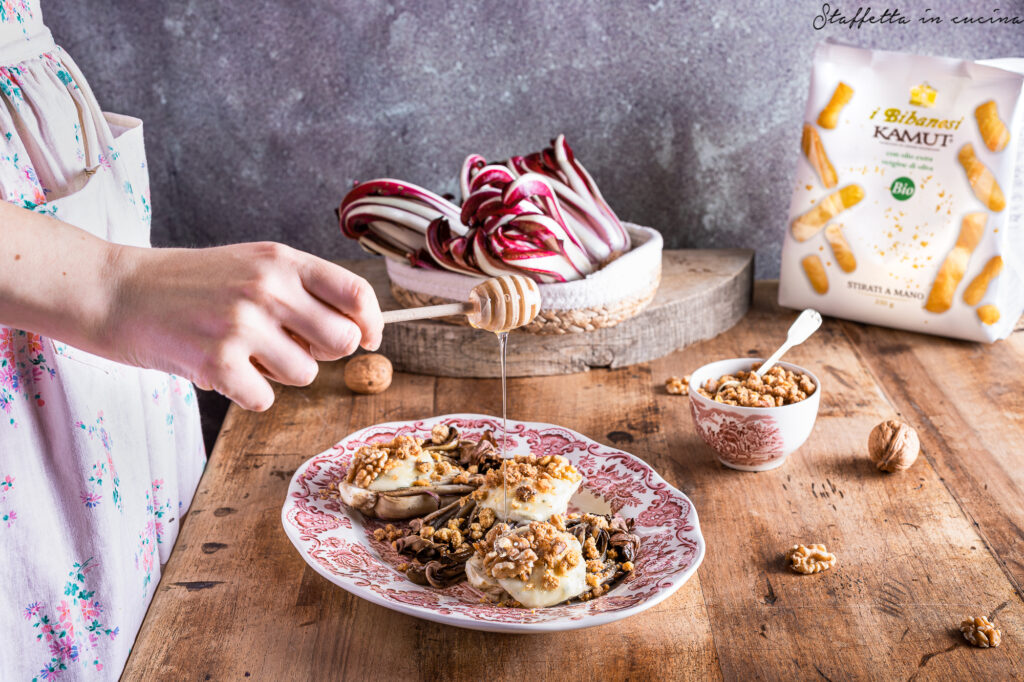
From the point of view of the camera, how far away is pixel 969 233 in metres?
1.47

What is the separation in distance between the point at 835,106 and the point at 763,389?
2.04 ft

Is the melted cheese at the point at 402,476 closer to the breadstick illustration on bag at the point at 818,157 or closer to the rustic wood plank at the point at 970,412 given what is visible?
the rustic wood plank at the point at 970,412

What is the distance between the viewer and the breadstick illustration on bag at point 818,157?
1555mm

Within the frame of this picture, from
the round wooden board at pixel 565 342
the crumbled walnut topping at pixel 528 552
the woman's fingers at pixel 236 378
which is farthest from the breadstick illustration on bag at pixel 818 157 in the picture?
the woman's fingers at pixel 236 378

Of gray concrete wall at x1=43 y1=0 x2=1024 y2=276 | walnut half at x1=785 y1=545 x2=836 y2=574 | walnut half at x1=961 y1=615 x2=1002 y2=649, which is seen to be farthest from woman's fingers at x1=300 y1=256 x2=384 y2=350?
gray concrete wall at x1=43 y1=0 x2=1024 y2=276

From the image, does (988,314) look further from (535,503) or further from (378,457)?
(378,457)

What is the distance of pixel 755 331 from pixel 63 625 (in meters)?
1.20

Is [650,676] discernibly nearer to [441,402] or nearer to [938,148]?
[441,402]

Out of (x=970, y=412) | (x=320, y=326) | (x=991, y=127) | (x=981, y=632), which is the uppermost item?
(x=320, y=326)

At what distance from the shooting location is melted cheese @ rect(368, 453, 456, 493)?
1032 mm

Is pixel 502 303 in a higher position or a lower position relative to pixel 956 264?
higher

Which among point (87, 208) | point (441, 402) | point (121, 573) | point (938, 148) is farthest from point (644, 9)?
point (121, 573)

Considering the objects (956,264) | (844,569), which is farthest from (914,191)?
(844,569)

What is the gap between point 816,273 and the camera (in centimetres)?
163
